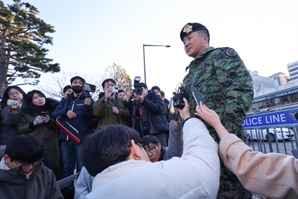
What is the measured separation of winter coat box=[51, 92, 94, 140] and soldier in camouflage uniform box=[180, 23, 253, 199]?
2306 millimetres

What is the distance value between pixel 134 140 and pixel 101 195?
1.18ft

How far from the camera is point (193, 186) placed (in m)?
0.98

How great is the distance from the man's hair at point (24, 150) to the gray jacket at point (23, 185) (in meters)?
0.11

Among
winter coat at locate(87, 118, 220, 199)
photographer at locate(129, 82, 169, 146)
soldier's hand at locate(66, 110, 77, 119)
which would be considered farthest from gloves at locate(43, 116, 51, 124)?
winter coat at locate(87, 118, 220, 199)

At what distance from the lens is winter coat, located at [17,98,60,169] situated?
352 centimetres

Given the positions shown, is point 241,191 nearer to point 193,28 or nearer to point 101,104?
point 193,28

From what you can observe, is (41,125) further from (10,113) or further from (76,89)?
(76,89)

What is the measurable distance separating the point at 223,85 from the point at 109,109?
8.47 feet

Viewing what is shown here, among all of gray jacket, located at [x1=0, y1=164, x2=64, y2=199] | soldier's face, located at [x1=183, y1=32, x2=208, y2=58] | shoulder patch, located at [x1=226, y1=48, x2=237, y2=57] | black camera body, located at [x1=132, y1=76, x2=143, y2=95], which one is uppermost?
soldier's face, located at [x1=183, y1=32, x2=208, y2=58]

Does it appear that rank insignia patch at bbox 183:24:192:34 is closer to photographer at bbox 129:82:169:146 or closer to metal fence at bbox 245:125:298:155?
photographer at bbox 129:82:169:146

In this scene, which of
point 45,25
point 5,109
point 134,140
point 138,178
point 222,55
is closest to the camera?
point 138,178

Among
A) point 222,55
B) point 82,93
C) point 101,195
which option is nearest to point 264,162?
point 101,195

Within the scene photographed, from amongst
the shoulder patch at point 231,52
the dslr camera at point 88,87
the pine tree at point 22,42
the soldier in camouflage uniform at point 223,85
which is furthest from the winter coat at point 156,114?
the pine tree at point 22,42

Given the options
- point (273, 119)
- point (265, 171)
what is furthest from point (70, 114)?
point (273, 119)
